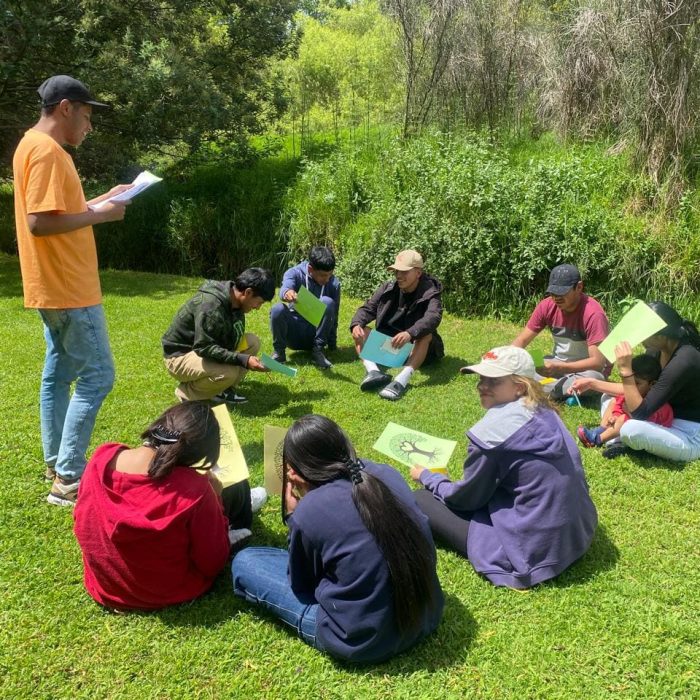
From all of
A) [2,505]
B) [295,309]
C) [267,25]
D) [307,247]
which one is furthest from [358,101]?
[2,505]

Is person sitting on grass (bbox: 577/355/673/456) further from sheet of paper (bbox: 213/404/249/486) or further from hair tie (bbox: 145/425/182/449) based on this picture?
hair tie (bbox: 145/425/182/449)

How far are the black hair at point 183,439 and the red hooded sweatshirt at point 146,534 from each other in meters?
0.06

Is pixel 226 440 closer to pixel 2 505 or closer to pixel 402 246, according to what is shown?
pixel 2 505

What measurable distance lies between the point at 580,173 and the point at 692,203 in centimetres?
142

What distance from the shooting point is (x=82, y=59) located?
9953 mm

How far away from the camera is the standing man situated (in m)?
3.09

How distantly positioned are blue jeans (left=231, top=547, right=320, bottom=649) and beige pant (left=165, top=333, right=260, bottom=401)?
2135 millimetres

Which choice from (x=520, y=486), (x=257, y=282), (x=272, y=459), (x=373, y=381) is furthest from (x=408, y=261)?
(x=520, y=486)

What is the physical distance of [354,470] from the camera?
7.78 ft

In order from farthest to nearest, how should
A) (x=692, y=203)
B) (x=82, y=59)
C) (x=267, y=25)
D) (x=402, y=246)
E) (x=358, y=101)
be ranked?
(x=358, y=101) → (x=267, y=25) → (x=82, y=59) → (x=402, y=246) → (x=692, y=203)

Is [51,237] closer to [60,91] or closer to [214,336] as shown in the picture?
[60,91]

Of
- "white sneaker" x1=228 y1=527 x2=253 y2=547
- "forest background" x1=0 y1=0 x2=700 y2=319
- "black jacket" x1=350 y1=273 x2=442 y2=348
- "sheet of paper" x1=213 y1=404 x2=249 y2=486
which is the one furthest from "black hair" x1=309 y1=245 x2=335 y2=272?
"white sneaker" x1=228 y1=527 x2=253 y2=547

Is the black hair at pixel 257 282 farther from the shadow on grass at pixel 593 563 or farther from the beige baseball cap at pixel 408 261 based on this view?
the shadow on grass at pixel 593 563

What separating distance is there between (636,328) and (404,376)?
87.5 inches
